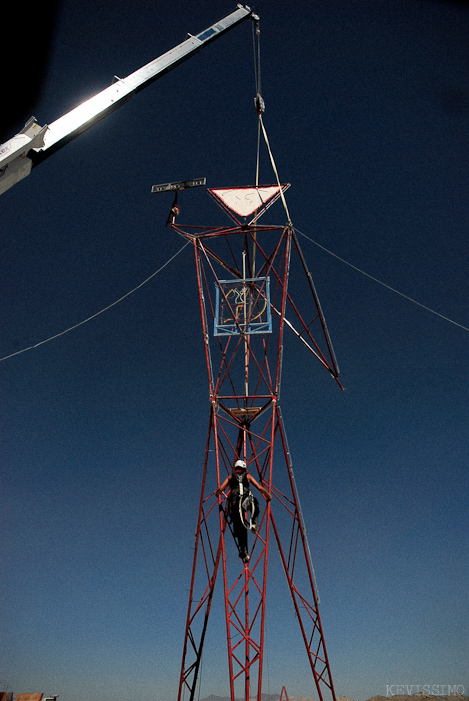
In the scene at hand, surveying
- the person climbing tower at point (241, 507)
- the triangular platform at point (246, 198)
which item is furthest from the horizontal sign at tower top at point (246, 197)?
the person climbing tower at point (241, 507)

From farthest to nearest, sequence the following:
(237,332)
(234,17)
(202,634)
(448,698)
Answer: (448,698), (234,17), (237,332), (202,634)

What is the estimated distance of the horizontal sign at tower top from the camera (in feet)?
69.8

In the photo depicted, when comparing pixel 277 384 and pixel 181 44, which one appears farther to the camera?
pixel 181 44

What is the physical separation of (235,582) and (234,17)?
25900 mm

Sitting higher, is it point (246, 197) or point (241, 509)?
point (246, 197)

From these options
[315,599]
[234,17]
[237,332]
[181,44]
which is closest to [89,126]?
[181,44]

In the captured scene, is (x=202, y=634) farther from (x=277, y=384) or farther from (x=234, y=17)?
(x=234, y=17)

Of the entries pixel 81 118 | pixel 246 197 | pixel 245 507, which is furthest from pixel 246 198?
pixel 245 507

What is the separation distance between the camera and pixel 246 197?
2161 cm

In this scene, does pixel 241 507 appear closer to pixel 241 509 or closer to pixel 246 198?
pixel 241 509

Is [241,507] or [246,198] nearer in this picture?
[241,507]

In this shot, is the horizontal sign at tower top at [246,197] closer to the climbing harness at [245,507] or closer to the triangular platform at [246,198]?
the triangular platform at [246,198]

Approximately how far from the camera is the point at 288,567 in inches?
723

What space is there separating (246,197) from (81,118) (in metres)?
6.95
